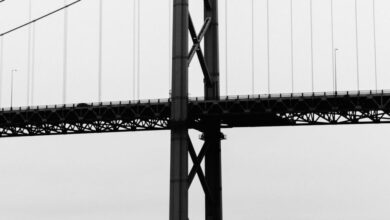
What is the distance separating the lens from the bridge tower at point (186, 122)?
6550 cm

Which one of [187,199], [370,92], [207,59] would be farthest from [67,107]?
[370,92]

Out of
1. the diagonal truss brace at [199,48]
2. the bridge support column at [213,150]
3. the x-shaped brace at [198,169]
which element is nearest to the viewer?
the x-shaped brace at [198,169]

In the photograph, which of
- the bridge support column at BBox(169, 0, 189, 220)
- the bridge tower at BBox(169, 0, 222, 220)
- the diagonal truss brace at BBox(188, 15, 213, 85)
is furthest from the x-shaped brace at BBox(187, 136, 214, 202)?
the diagonal truss brace at BBox(188, 15, 213, 85)

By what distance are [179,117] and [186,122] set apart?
55cm

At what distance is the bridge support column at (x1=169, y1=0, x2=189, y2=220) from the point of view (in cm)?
6538

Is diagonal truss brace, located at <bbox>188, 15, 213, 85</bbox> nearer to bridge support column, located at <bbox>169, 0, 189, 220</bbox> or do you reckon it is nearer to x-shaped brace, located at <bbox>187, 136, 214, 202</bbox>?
bridge support column, located at <bbox>169, 0, 189, 220</bbox>

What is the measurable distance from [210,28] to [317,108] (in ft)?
34.7

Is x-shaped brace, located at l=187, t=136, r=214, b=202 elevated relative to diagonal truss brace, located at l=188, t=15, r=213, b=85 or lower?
lower

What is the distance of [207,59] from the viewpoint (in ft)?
240

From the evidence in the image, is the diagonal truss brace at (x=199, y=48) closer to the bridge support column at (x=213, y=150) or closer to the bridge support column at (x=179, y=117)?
the bridge support column at (x=213, y=150)

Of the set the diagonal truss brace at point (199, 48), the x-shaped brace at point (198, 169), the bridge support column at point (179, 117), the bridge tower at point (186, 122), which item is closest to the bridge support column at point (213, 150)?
the bridge tower at point (186, 122)

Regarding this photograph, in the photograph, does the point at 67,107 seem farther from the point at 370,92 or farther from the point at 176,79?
the point at 370,92

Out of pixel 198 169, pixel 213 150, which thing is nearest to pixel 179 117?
pixel 198 169

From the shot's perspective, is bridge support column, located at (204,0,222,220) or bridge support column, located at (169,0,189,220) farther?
bridge support column, located at (204,0,222,220)
